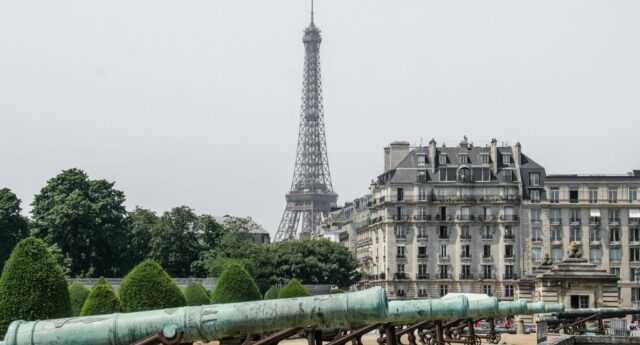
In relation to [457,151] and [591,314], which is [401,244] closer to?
[457,151]

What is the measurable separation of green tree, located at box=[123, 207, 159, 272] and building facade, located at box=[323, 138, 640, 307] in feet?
77.0

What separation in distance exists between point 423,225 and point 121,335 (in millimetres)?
107602

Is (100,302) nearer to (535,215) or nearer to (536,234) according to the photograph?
(536,234)

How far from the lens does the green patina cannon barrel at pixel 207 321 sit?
64.8ft

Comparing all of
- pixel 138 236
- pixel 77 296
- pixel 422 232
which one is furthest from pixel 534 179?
pixel 77 296

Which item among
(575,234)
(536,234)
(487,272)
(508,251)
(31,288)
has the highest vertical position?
(536,234)

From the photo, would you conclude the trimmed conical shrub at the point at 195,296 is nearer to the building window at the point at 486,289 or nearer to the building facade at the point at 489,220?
the building facade at the point at 489,220

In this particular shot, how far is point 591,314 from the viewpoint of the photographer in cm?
5781

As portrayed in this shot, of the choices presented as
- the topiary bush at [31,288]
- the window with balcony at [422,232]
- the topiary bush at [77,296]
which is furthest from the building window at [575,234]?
the topiary bush at [31,288]

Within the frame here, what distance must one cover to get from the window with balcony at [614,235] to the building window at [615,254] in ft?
3.14

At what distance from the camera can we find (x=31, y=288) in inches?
1692

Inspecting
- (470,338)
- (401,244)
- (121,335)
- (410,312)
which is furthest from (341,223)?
(121,335)

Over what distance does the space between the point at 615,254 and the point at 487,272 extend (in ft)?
40.7

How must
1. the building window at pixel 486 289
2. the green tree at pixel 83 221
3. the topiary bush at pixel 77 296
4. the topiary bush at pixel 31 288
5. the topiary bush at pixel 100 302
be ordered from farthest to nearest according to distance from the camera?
the building window at pixel 486 289 < the green tree at pixel 83 221 < the topiary bush at pixel 77 296 < the topiary bush at pixel 100 302 < the topiary bush at pixel 31 288
